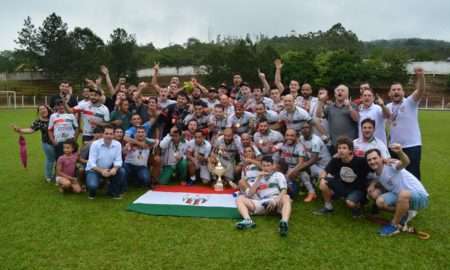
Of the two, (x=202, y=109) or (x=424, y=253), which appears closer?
(x=424, y=253)

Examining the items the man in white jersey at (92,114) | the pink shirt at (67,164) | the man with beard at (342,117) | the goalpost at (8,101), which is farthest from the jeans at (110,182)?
the goalpost at (8,101)

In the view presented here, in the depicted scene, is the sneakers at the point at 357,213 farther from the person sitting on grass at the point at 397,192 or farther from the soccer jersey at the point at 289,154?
the soccer jersey at the point at 289,154

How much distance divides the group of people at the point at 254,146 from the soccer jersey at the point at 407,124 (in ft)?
0.05

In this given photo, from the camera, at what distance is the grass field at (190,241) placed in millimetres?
4430

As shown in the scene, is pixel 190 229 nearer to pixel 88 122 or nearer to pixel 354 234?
pixel 354 234

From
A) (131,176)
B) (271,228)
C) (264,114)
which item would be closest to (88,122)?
(131,176)

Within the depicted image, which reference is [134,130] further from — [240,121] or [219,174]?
[240,121]

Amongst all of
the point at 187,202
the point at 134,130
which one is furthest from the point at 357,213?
the point at 134,130

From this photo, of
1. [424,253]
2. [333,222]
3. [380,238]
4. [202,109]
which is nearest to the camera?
[424,253]

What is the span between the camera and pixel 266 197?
6074 millimetres

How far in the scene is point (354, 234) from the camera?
209 inches

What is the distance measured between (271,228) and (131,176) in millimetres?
3443

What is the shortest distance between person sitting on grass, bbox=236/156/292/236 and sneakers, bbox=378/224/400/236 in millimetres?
1273

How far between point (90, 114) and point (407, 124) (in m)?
5.93
